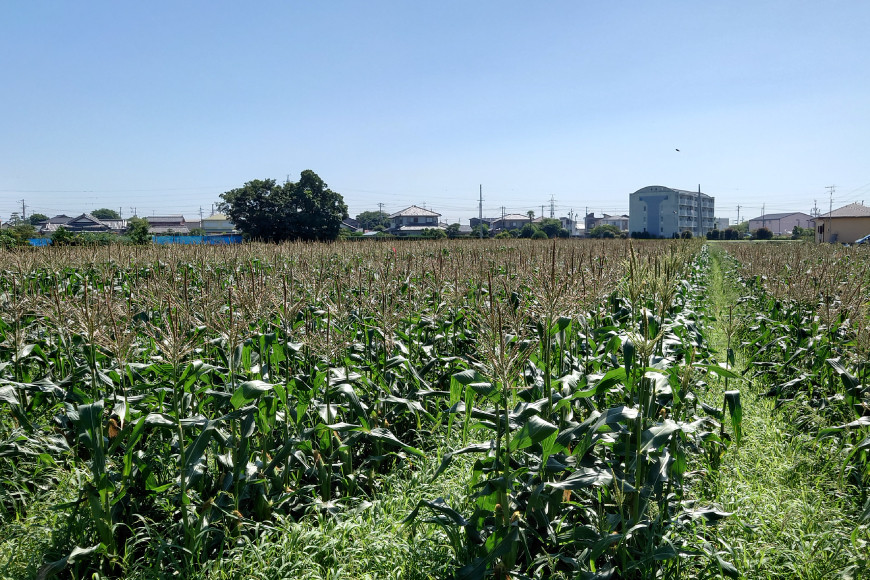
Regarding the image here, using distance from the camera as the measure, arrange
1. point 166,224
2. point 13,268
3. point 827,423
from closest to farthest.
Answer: point 827,423 → point 13,268 → point 166,224

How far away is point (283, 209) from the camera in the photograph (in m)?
44.3

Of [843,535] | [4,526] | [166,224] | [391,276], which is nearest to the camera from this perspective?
[843,535]

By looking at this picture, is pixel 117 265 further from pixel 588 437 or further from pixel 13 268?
pixel 588 437

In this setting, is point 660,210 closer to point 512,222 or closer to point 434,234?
point 512,222

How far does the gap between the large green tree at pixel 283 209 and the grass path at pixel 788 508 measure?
41.4 meters

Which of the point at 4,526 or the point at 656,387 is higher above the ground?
the point at 656,387

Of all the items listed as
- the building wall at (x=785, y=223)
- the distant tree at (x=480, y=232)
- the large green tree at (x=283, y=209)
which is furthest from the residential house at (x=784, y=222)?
the large green tree at (x=283, y=209)

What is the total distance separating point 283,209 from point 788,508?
4407 centimetres

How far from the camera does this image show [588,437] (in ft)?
9.52

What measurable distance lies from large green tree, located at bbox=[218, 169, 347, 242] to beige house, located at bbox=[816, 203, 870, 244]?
2098 inches

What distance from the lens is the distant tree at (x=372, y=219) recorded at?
116375mm

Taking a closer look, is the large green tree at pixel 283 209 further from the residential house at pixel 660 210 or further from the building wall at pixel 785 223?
the building wall at pixel 785 223

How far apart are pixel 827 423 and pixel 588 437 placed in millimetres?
4178

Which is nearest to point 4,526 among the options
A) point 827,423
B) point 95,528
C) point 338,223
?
point 95,528
